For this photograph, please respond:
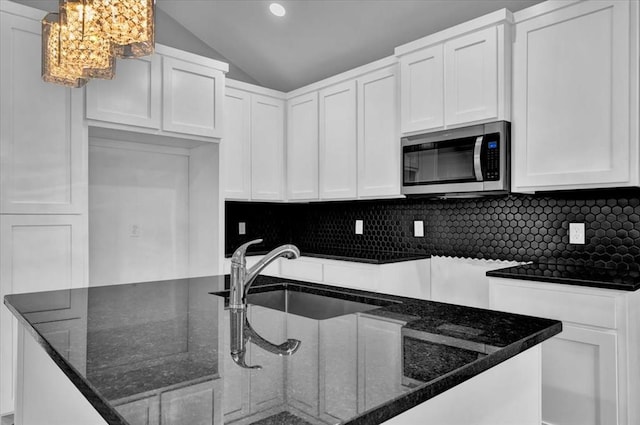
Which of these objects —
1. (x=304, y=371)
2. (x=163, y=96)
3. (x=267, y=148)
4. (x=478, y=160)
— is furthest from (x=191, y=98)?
(x=304, y=371)

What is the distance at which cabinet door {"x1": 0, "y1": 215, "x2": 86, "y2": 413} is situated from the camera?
2541 millimetres

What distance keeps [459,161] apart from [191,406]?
98.9 inches

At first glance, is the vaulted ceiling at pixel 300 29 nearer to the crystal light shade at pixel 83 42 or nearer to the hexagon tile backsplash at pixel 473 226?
the hexagon tile backsplash at pixel 473 226

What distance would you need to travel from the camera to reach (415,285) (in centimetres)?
339

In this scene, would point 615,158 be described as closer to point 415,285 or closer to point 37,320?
point 415,285

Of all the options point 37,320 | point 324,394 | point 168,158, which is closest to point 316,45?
point 168,158

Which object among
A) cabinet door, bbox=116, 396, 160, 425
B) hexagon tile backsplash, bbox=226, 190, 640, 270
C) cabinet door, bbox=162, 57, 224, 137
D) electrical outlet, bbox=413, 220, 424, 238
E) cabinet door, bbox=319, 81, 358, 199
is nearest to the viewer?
cabinet door, bbox=116, 396, 160, 425

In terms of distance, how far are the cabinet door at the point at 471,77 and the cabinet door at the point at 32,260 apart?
254 centimetres

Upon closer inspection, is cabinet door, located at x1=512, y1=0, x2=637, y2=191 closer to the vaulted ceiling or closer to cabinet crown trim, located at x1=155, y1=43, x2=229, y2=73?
the vaulted ceiling

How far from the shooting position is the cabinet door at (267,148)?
4.03 metres

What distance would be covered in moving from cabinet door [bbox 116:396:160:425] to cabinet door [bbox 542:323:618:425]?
207 centimetres

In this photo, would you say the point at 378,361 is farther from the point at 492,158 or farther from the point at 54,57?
the point at 492,158

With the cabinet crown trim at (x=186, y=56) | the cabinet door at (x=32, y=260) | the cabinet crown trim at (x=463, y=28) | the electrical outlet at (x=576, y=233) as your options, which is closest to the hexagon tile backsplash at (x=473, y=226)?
the electrical outlet at (x=576, y=233)

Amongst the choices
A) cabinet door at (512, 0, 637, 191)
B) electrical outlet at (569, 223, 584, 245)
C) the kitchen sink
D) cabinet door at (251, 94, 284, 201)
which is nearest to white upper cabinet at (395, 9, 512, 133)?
cabinet door at (512, 0, 637, 191)
